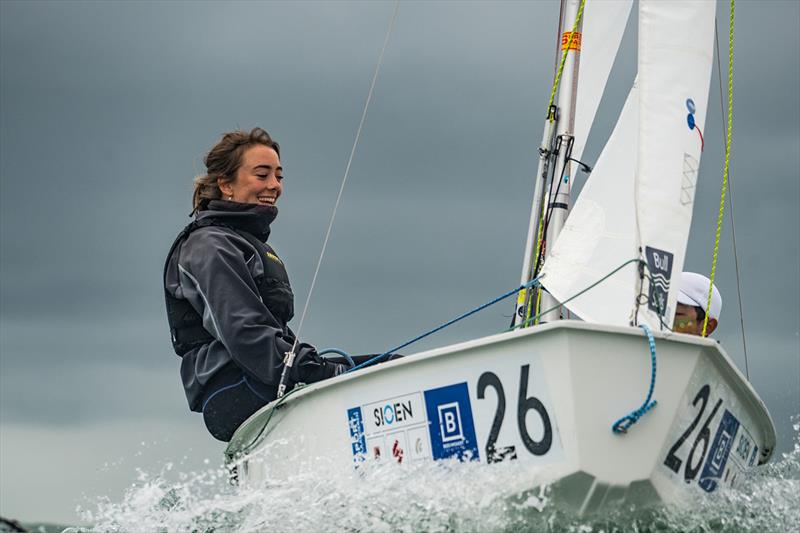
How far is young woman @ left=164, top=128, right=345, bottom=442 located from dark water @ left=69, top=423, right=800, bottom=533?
55 cm

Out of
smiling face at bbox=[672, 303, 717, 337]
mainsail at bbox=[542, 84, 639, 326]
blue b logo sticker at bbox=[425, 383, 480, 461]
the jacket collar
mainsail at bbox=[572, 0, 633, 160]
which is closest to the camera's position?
blue b logo sticker at bbox=[425, 383, 480, 461]

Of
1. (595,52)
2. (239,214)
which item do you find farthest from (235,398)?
(595,52)

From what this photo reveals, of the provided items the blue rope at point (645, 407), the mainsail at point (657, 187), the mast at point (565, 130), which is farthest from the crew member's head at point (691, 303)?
the blue rope at point (645, 407)

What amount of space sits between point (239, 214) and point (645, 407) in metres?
2.66

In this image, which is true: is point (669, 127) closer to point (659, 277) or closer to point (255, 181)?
point (659, 277)

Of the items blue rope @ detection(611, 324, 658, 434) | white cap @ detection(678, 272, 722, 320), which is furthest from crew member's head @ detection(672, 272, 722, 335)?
blue rope @ detection(611, 324, 658, 434)

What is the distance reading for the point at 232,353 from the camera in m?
5.99

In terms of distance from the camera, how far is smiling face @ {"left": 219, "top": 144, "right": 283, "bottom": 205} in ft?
22.2

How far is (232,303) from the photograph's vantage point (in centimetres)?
600

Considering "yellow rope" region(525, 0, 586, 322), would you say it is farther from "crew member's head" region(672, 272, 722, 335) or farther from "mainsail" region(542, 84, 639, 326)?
"crew member's head" region(672, 272, 722, 335)

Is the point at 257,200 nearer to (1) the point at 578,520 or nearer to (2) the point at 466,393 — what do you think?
(2) the point at 466,393

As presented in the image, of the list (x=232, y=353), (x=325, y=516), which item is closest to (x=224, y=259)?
(x=232, y=353)

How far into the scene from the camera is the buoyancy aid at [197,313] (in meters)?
6.34

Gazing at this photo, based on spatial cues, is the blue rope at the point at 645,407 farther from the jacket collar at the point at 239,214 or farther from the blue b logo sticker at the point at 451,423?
the jacket collar at the point at 239,214
